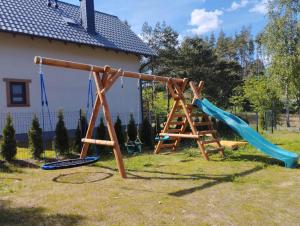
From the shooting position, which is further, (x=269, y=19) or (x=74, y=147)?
(x=269, y=19)

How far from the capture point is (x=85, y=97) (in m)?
15.4

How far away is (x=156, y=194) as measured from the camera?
219 inches

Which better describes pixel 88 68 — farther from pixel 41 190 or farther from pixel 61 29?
pixel 61 29

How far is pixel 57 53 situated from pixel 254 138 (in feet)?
31.1

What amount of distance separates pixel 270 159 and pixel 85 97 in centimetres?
929

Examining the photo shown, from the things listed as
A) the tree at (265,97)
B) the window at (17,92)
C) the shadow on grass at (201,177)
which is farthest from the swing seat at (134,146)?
the tree at (265,97)

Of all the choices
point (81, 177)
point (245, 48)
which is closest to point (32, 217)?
point (81, 177)

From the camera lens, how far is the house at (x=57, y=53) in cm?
1281

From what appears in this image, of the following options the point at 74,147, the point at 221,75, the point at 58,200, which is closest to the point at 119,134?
the point at 74,147

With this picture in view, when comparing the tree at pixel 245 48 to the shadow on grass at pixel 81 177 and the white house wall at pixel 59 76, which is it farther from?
the shadow on grass at pixel 81 177

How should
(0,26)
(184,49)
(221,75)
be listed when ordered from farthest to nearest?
(221,75) < (184,49) < (0,26)

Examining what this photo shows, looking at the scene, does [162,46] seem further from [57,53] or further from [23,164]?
[23,164]

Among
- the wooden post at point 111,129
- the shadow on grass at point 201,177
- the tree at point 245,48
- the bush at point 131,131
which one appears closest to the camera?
the shadow on grass at point 201,177

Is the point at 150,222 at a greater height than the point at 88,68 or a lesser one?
lesser
